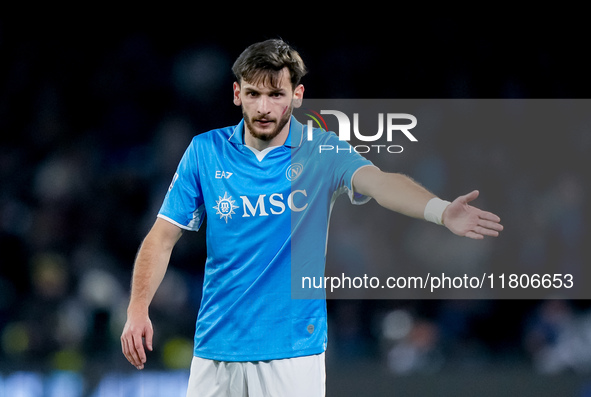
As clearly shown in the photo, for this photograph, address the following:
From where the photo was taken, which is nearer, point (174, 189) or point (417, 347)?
point (174, 189)

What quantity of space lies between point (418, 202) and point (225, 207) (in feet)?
2.10

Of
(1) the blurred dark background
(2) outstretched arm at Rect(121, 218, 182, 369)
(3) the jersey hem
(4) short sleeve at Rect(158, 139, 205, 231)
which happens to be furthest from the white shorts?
(1) the blurred dark background

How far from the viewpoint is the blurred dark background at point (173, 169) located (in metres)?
4.69

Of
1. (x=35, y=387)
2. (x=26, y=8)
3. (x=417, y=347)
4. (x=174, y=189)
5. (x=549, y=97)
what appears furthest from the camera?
(x=26, y=8)

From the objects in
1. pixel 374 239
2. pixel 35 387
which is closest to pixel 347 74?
pixel 374 239

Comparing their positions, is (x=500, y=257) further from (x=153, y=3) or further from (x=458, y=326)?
(x=153, y=3)

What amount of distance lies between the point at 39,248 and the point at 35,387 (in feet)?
4.43

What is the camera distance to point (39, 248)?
5230 mm

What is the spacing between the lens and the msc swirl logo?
236cm

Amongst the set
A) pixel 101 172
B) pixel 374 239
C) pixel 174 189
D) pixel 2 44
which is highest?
pixel 2 44

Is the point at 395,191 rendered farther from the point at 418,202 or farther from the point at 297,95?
the point at 297,95

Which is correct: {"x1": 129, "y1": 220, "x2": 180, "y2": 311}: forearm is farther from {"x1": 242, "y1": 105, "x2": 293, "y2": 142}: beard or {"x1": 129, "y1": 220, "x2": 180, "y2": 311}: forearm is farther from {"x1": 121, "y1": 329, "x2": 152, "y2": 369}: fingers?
{"x1": 242, "y1": 105, "x2": 293, "y2": 142}: beard

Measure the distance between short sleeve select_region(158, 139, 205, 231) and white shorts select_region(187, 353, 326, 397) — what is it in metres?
0.49

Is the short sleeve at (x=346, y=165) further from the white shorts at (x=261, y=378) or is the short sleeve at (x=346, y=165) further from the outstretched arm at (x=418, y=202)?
the white shorts at (x=261, y=378)
